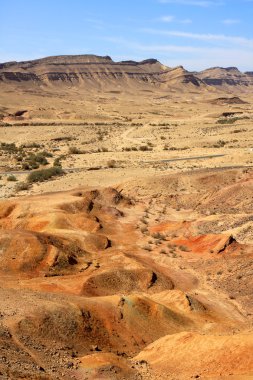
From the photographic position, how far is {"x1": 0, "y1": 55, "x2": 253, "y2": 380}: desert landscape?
47.1 ft

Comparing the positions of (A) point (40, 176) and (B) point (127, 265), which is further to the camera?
(A) point (40, 176)

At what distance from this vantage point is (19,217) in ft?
99.2

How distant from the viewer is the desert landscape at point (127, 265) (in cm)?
1435

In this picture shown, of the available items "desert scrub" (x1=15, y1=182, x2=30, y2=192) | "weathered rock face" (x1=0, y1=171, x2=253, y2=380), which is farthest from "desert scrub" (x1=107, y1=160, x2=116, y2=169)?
"weathered rock face" (x1=0, y1=171, x2=253, y2=380)

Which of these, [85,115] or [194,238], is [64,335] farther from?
[85,115]

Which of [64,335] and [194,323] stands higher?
[64,335]

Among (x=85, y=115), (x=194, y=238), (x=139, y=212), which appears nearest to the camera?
(x=194, y=238)

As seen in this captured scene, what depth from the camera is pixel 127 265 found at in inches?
941

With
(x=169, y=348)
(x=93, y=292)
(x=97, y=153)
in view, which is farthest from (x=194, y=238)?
(x=97, y=153)

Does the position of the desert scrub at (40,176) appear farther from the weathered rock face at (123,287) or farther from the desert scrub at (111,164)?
the weathered rock face at (123,287)

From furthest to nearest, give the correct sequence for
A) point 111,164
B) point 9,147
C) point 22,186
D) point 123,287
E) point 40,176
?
1. point 9,147
2. point 111,164
3. point 40,176
4. point 22,186
5. point 123,287

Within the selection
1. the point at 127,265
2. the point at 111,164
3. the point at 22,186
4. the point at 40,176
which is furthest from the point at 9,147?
the point at 127,265

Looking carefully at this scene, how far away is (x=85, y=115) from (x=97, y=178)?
67.6m

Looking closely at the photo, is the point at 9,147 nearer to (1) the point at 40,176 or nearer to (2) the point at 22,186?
(1) the point at 40,176
